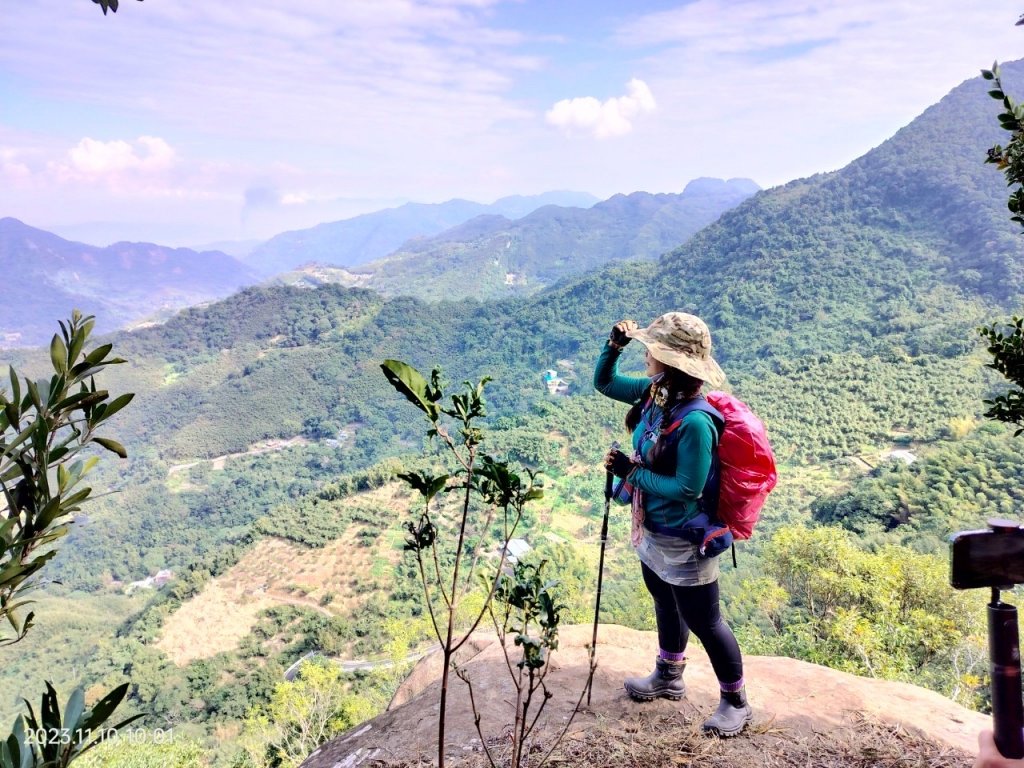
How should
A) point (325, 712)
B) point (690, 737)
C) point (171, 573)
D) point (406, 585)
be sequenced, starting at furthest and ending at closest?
point (171, 573) < point (406, 585) < point (325, 712) < point (690, 737)

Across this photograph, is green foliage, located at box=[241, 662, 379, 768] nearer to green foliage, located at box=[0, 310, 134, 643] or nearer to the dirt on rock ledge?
the dirt on rock ledge

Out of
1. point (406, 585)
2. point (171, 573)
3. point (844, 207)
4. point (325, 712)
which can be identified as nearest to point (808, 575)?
point (325, 712)

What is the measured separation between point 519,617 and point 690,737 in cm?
123

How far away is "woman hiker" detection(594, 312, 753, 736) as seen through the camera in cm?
208

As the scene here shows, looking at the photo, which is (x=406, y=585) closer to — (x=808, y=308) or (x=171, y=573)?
(x=171, y=573)

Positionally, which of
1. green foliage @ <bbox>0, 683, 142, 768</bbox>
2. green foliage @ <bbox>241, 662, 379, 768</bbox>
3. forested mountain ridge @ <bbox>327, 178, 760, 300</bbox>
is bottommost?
green foliage @ <bbox>241, 662, 379, 768</bbox>

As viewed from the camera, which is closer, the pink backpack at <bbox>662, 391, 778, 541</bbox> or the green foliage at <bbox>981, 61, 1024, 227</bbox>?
the green foliage at <bbox>981, 61, 1024, 227</bbox>

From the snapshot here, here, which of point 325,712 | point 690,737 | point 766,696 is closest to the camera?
point 690,737

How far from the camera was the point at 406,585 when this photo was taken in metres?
26.1

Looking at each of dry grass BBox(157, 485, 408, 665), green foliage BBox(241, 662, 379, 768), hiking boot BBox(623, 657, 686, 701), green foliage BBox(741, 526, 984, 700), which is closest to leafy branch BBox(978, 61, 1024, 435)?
hiking boot BBox(623, 657, 686, 701)

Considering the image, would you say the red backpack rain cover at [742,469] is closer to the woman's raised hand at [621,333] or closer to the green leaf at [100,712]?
the woman's raised hand at [621,333]

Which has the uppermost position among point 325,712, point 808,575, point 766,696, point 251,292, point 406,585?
point 251,292

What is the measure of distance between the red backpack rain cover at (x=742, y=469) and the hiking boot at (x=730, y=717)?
0.77 meters

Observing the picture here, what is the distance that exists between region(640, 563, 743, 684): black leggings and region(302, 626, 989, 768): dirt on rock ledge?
294 millimetres
